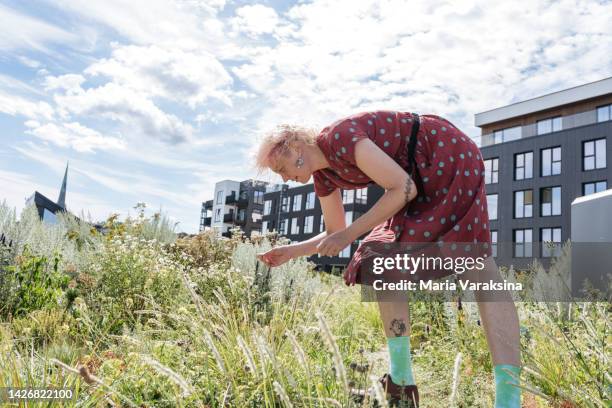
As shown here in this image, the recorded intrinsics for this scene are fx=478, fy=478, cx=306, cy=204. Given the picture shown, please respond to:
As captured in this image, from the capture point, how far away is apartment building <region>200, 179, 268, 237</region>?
59656 millimetres

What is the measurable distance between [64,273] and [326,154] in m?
3.60

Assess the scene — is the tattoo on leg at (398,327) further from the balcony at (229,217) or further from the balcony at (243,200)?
the balcony at (229,217)

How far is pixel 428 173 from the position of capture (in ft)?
6.61

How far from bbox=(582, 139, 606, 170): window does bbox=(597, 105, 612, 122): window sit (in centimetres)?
165

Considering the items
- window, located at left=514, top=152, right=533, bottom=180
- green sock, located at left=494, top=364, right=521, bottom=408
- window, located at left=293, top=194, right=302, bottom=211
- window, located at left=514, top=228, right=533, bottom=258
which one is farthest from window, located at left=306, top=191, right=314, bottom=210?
green sock, located at left=494, top=364, right=521, bottom=408

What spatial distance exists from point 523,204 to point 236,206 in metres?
40.6

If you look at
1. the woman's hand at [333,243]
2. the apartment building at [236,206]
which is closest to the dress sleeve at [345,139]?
the woman's hand at [333,243]

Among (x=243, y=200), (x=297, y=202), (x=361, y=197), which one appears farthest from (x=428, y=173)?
(x=243, y=200)

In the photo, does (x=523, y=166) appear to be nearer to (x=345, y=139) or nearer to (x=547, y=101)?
(x=547, y=101)

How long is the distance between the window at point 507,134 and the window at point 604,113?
427 cm

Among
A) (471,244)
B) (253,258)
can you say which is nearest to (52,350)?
(471,244)

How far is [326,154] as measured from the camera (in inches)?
82.7

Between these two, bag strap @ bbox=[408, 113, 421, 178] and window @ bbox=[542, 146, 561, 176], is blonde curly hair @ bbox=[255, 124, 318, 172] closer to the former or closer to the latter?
bag strap @ bbox=[408, 113, 421, 178]

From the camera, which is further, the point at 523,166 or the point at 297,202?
the point at 297,202
